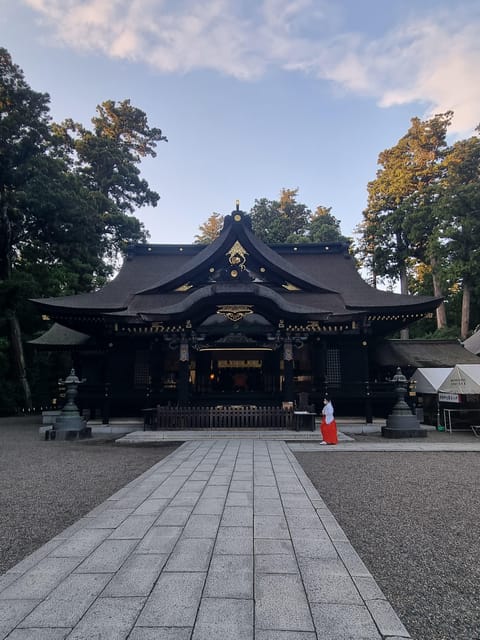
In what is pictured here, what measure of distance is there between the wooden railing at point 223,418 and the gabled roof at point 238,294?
3387 millimetres

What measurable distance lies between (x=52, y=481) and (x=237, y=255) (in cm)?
1103

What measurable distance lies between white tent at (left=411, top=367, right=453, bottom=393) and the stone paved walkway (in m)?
12.4

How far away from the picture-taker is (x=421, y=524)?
180 inches

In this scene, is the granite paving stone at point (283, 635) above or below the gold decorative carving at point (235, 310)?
below

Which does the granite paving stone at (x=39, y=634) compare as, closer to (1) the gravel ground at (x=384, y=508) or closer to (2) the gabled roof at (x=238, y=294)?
(1) the gravel ground at (x=384, y=508)

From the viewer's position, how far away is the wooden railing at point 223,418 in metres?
12.5

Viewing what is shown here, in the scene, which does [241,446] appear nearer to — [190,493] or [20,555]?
[190,493]

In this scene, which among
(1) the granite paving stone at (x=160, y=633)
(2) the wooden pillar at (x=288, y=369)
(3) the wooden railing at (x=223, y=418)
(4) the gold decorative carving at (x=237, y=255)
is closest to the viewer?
(1) the granite paving stone at (x=160, y=633)

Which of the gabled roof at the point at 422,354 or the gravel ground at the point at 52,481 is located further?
the gabled roof at the point at 422,354

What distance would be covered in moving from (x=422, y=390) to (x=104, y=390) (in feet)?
44.0

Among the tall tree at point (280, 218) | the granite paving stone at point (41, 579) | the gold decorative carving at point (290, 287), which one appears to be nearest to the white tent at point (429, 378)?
the gold decorative carving at point (290, 287)

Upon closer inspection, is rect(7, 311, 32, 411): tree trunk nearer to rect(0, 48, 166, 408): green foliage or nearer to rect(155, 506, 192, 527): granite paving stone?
rect(0, 48, 166, 408): green foliage

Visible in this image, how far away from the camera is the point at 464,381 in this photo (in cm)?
1301

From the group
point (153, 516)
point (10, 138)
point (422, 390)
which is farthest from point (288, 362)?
point (10, 138)
